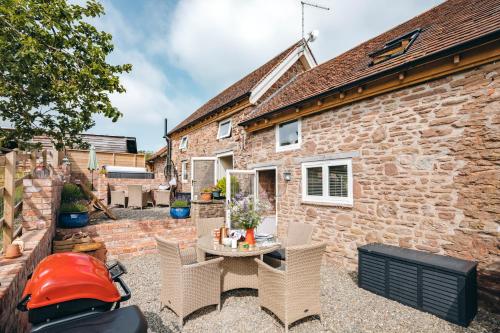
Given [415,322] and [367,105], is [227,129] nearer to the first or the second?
[367,105]

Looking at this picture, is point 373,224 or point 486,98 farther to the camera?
point 373,224

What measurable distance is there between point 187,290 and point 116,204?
1017cm

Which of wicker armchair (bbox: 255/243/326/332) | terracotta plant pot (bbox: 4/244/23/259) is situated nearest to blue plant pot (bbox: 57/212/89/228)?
terracotta plant pot (bbox: 4/244/23/259)

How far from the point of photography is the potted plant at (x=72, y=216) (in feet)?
20.2

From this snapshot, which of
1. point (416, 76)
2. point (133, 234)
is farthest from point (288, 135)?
point (133, 234)

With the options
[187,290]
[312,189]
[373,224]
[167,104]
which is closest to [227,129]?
[312,189]

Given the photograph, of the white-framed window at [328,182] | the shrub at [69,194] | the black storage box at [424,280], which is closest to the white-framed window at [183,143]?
the shrub at [69,194]

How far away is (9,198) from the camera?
341cm

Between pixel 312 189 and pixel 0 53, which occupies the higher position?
pixel 0 53

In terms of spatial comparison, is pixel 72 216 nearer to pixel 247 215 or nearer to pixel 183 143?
pixel 247 215

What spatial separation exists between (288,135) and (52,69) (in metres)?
5.97

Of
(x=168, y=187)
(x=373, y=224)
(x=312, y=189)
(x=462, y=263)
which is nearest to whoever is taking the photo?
(x=462, y=263)

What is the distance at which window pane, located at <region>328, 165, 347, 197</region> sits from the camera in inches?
247

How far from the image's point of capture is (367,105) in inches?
230
